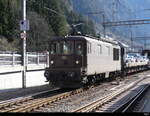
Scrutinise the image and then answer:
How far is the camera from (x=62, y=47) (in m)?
19.5

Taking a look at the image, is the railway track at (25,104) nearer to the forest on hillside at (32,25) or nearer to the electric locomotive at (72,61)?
the electric locomotive at (72,61)

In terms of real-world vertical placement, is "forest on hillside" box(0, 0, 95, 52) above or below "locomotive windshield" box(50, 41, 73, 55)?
above

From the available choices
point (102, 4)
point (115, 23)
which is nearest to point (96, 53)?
point (115, 23)

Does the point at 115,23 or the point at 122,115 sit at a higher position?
the point at 115,23

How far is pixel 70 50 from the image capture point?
19297 mm

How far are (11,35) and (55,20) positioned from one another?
20433 mm

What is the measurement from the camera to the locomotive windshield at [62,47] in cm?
→ 1933

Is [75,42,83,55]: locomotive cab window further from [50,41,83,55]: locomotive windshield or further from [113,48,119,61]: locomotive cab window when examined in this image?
[113,48,119,61]: locomotive cab window

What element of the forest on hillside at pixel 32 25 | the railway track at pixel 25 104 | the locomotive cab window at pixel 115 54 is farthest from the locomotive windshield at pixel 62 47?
the forest on hillside at pixel 32 25

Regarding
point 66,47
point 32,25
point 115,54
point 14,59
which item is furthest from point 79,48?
point 32,25

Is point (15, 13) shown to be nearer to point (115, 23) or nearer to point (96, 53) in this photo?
point (115, 23)

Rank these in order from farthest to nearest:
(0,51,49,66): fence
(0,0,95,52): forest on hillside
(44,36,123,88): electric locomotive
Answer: (0,0,95,52): forest on hillside
(0,51,49,66): fence
(44,36,123,88): electric locomotive

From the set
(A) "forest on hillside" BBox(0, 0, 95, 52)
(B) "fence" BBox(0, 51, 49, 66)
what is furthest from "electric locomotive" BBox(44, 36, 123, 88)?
(A) "forest on hillside" BBox(0, 0, 95, 52)

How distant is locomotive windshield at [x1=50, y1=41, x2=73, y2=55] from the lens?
63.4 ft
